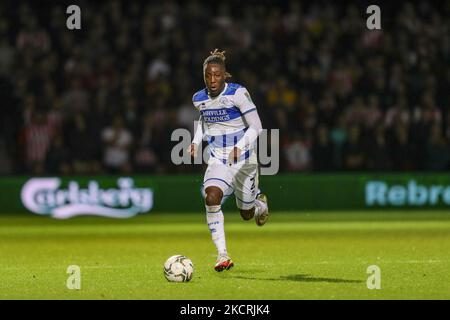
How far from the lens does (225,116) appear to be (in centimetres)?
1094

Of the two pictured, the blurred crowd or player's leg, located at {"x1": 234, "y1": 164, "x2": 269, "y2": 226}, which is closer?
player's leg, located at {"x1": 234, "y1": 164, "x2": 269, "y2": 226}

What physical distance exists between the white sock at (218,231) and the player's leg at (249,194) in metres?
0.72

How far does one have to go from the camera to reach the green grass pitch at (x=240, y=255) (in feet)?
30.5

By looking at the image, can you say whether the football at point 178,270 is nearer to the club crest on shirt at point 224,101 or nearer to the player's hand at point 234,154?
the player's hand at point 234,154

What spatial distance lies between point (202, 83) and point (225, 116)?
10327 millimetres

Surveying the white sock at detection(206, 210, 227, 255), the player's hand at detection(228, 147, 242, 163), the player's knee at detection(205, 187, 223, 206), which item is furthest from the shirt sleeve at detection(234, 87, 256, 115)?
the white sock at detection(206, 210, 227, 255)

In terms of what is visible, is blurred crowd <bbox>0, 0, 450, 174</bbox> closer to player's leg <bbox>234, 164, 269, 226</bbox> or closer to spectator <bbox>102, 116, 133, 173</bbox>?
spectator <bbox>102, 116, 133, 173</bbox>

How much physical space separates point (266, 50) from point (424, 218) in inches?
213

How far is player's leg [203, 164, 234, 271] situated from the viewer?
1052cm

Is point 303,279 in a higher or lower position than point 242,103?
lower

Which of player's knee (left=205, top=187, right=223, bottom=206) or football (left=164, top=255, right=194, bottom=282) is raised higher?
player's knee (left=205, top=187, right=223, bottom=206)

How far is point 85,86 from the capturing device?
20969mm

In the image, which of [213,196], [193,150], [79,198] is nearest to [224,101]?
[193,150]

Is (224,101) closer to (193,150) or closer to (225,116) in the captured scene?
(225,116)
